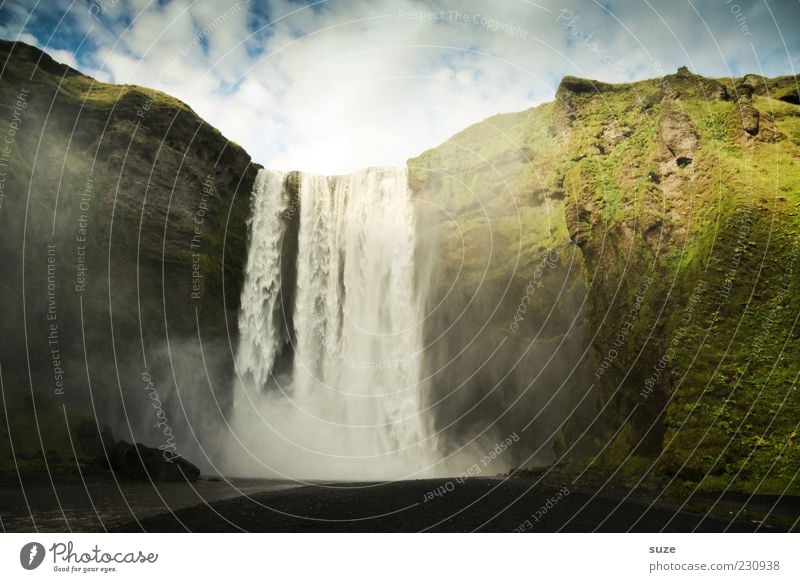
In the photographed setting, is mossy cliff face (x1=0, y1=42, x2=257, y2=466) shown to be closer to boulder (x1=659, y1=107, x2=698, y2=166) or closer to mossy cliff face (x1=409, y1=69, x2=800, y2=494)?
mossy cliff face (x1=409, y1=69, x2=800, y2=494)

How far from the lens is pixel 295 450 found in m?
44.3

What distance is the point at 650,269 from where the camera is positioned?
27906 mm

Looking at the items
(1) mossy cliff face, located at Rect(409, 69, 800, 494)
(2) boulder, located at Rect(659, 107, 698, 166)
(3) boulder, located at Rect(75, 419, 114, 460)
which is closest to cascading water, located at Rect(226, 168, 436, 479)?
(1) mossy cliff face, located at Rect(409, 69, 800, 494)

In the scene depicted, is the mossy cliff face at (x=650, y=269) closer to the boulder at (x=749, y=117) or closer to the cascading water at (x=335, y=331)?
the boulder at (x=749, y=117)

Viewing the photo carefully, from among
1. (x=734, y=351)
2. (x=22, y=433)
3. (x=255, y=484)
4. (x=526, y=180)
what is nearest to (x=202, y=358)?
(x=22, y=433)

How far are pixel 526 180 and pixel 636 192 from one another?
42.8 ft

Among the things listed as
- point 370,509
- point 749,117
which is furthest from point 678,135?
point 370,509

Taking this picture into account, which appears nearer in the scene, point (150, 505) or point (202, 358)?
point (150, 505)

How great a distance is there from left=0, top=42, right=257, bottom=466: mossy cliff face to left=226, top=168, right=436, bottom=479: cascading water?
2472 mm

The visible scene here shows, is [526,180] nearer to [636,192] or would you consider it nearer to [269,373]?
[636,192]

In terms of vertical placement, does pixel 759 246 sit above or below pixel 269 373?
above

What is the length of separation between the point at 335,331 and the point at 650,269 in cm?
2650

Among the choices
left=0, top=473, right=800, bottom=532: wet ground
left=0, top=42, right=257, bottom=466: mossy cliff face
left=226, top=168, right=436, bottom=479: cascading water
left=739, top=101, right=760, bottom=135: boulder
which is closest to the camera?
left=0, top=473, right=800, bottom=532: wet ground

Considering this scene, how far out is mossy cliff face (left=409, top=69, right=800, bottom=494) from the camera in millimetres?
20984
